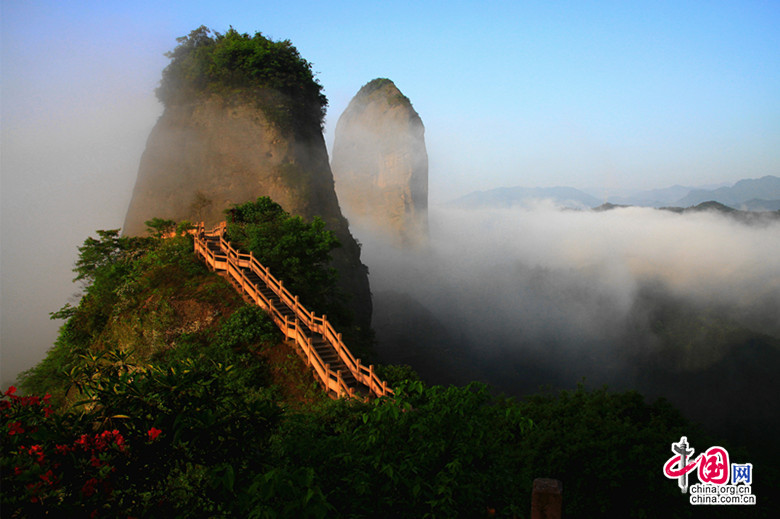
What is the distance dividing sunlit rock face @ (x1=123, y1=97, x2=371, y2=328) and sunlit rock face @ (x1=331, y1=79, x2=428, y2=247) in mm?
25561

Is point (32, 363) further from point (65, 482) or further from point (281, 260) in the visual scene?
point (65, 482)

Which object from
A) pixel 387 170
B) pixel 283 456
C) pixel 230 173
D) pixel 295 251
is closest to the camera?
pixel 283 456

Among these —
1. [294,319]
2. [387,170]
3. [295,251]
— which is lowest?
[294,319]

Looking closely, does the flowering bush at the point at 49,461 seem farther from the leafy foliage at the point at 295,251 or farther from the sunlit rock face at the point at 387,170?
the sunlit rock face at the point at 387,170

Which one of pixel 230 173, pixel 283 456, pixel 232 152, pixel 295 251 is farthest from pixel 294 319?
pixel 232 152

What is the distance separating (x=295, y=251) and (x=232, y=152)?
21305mm

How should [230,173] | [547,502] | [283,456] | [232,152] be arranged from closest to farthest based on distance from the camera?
1. [547,502]
2. [283,456]
3. [230,173]
4. [232,152]

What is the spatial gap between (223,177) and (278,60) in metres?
11.9

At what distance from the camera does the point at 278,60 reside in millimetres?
39906

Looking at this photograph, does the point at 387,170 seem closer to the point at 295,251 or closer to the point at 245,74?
the point at 245,74

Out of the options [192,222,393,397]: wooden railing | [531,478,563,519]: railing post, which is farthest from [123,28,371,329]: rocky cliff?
[531,478,563,519]: railing post

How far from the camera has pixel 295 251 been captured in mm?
22578

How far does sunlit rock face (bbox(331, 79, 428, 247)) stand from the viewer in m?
65.9

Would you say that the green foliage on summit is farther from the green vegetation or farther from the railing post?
the railing post
